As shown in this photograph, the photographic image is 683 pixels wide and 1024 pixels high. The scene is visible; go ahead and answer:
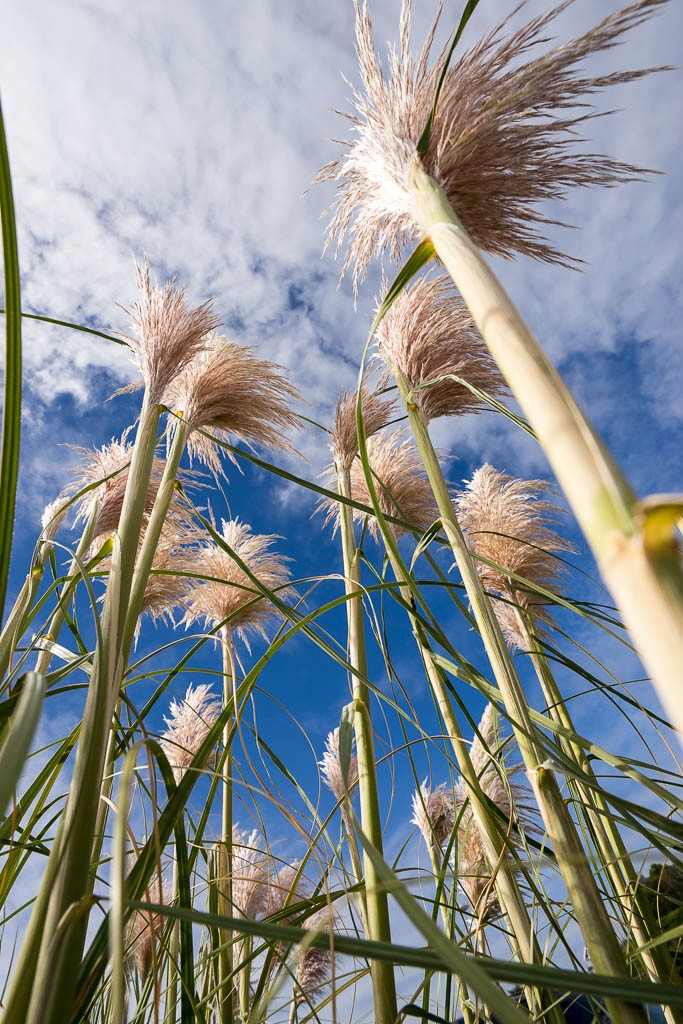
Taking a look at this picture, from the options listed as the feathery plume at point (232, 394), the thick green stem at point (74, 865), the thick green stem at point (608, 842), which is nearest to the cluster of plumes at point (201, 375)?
the feathery plume at point (232, 394)

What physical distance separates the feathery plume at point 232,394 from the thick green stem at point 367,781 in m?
0.43

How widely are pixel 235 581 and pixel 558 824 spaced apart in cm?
314

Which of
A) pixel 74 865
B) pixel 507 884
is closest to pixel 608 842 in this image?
pixel 507 884

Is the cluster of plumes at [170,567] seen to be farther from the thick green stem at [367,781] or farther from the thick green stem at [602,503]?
the thick green stem at [602,503]

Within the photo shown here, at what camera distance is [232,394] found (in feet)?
6.07

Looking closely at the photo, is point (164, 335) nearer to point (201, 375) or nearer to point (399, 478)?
point (201, 375)

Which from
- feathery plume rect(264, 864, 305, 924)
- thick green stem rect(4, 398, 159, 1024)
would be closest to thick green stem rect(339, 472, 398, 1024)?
feathery plume rect(264, 864, 305, 924)

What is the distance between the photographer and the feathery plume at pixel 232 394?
1.81m

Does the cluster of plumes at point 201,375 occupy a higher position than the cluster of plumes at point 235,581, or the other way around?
the cluster of plumes at point 235,581

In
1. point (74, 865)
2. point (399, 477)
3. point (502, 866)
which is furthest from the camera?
point (399, 477)

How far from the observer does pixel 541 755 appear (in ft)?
2.61

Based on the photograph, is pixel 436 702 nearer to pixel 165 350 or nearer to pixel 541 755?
pixel 541 755

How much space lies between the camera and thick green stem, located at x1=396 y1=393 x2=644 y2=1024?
64 centimetres

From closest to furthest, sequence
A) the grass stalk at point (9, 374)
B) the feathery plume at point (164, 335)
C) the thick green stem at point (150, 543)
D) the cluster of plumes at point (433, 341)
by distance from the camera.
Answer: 1. the grass stalk at point (9, 374)
2. the thick green stem at point (150, 543)
3. the feathery plume at point (164, 335)
4. the cluster of plumes at point (433, 341)
